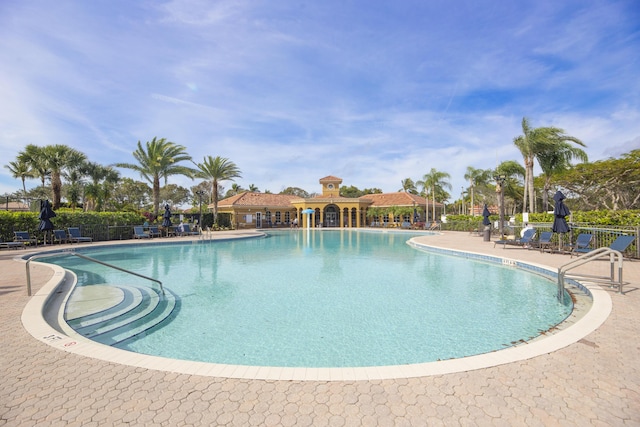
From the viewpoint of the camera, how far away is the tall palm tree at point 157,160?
26141mm

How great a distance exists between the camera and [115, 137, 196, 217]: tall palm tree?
2614cm

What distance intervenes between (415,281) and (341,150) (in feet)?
102

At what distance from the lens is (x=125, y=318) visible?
5.65 m

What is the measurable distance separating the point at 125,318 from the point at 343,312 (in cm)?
421

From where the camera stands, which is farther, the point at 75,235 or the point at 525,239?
the point at 75,235

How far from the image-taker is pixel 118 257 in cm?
1368

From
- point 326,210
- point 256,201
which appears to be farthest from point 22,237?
point 326,210

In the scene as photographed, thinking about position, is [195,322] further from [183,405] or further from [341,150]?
[341,150]

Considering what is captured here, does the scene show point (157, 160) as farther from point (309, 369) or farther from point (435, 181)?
point (435, 181)

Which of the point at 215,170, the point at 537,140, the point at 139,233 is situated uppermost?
the point at 537,140

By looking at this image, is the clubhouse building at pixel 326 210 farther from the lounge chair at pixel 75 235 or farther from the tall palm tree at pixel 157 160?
the lounge chair at pixel 75 235

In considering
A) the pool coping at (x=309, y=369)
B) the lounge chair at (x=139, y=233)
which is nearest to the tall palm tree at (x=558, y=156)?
the pool coping at (x=309, y=369)

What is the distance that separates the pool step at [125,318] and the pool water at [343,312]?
10.7 inches

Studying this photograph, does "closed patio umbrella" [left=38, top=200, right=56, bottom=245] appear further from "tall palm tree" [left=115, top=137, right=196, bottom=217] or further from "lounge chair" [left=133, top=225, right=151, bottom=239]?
"tall palm tree" [left=115, top=137, right=196, bottom=217]
